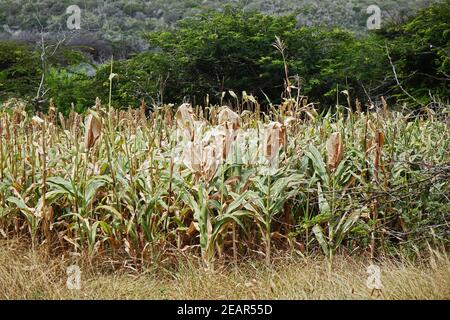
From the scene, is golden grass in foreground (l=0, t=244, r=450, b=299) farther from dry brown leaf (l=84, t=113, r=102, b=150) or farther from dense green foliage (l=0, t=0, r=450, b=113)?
dense green foliage (l=0, t=0, r=450, b=113)

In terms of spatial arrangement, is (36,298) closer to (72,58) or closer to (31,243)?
(31,243)

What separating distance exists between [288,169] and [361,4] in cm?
2176

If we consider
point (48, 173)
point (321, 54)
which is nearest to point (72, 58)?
point (321, 54)

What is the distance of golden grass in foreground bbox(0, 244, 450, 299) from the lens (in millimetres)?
2916

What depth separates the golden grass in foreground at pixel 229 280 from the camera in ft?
9.57

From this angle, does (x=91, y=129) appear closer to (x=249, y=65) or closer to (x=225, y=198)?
(x=225, y=198)

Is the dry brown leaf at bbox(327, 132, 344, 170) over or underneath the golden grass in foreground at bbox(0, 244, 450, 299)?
over

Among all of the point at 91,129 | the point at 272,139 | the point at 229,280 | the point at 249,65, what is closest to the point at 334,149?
the point at 272,139

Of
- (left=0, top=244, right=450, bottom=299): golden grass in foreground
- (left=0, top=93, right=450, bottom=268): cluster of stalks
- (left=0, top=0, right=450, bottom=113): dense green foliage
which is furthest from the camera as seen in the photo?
(left=0, top=0, right=450, bottom=113): dense green foliage

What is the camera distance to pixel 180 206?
12.2 feet

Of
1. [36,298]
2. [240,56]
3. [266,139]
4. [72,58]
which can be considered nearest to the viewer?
[36,298]

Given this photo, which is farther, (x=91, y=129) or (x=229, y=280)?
(x=91, y=129)

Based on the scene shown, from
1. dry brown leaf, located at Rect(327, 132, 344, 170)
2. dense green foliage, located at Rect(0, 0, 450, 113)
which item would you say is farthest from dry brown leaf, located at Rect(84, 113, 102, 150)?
dense green foliage, located at Rect(0, 0, 450, 113)

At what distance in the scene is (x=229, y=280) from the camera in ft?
10.5
